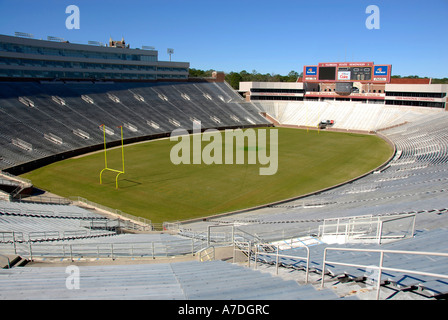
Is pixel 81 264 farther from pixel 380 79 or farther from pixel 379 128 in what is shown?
pixel 380 79

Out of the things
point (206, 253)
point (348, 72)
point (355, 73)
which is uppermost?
point (348, 72)

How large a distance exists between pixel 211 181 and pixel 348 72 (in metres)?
55.2

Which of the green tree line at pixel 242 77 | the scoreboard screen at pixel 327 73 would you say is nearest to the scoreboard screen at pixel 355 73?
the scoreboard screen at pixel 327 73

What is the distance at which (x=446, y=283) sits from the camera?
5824mm

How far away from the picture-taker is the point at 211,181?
32.3m

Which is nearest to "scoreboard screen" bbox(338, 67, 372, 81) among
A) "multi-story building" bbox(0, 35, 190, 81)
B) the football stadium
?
the football stadium

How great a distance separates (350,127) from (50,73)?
6027cm

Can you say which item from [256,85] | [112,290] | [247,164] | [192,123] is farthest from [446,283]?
[256,85]

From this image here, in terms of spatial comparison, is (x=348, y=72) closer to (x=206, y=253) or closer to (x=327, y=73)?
(x=327, y=73)

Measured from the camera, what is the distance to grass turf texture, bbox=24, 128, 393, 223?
26.5 m

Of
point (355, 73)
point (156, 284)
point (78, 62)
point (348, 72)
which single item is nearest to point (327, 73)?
point (348, 72)

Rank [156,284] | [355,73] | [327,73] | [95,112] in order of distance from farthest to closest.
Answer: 1. [327,73]
2. [355,73]
3. [95,112]
4. [156,284]

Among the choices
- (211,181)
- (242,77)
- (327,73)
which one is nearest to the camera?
(211,181)

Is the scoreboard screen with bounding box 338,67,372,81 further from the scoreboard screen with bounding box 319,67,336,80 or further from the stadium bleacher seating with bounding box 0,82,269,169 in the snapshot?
the stadium bleacher seating with bounding box 0,82,269,169
